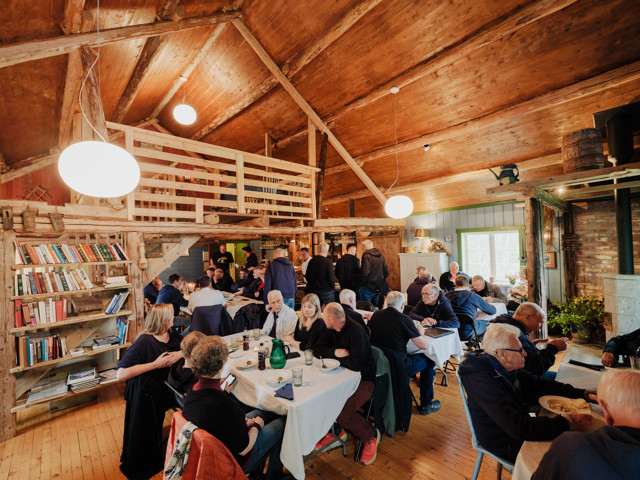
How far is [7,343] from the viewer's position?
136 inches

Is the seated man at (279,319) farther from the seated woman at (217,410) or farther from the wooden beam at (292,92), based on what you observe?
the wooden beam at (292,92)

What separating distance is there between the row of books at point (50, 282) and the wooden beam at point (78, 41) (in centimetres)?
236

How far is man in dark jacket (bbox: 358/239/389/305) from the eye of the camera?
5949 millimetres

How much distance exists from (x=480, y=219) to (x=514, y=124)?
9.75ft

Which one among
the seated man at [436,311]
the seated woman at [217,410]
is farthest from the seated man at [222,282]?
the seated woman at [217,410]

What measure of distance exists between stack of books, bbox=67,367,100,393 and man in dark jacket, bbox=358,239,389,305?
4.54 meters

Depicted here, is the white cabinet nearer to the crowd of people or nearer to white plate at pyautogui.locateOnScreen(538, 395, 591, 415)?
the crowd of people

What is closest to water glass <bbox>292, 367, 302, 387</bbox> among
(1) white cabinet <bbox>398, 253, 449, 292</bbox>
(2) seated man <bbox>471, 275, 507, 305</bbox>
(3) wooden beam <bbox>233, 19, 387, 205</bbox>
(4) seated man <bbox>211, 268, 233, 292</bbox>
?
(2) seated man <bbox>471, 275, 507, 305</bbox>

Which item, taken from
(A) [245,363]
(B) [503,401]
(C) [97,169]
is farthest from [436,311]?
(C) [97,169]

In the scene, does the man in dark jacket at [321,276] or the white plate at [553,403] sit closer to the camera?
the white plate at [553,403]

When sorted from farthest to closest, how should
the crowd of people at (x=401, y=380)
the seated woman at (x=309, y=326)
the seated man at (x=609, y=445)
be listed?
the seated woman at (x=309, y=326), the crowd of people at (x=401, y=380), the seated man at (x=609, y=445)

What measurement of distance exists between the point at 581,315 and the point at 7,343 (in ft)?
29.2

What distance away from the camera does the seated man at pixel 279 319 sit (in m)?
3.83

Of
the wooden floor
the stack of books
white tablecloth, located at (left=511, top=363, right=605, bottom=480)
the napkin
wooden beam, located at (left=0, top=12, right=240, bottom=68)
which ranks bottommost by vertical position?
the wooden floor
